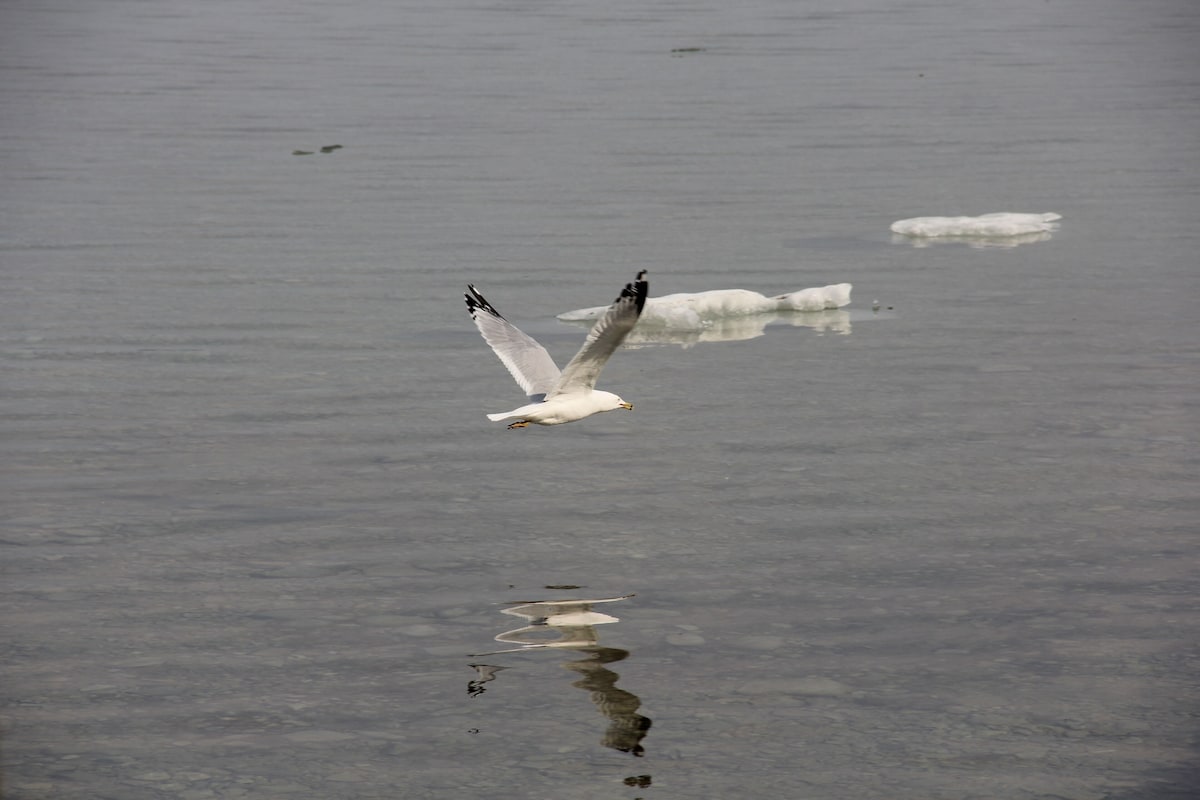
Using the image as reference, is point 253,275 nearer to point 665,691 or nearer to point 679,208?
point 679,208

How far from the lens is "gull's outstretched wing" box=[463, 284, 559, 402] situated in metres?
14.7

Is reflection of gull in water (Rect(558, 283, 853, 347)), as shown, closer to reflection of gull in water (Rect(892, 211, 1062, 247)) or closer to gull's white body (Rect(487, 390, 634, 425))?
reflection of gull in water (Rect(892, 211, 1062, 247))

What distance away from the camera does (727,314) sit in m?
20.0

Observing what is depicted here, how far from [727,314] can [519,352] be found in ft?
17.6

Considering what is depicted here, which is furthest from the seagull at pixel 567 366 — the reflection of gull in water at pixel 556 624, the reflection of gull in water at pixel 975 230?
the reflection of gull in water at pixel 975 230

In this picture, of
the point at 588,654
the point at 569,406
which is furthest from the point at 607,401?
the point at 588,654

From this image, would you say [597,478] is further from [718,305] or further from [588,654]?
[718,305]

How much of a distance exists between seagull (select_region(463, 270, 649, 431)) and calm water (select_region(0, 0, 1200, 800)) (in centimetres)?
67

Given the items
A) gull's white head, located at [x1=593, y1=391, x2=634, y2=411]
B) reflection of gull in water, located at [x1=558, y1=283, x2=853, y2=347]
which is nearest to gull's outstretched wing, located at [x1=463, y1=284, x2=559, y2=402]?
gull's white head, located at [x1=593, y1=391, x2=634, y2=411]

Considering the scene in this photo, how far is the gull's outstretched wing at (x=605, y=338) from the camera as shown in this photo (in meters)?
12.8

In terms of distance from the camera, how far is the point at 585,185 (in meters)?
28.1

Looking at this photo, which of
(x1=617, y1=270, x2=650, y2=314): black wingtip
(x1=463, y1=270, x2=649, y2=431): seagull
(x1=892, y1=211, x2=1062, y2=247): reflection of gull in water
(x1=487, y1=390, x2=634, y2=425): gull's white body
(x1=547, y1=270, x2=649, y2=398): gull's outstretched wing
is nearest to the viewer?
(x1=617, y1=270, x2=650, y2=314): black wingtip

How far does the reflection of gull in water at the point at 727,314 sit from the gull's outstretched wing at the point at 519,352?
12.8 ft

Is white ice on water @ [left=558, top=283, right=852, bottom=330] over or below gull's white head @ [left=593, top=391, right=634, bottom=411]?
over
